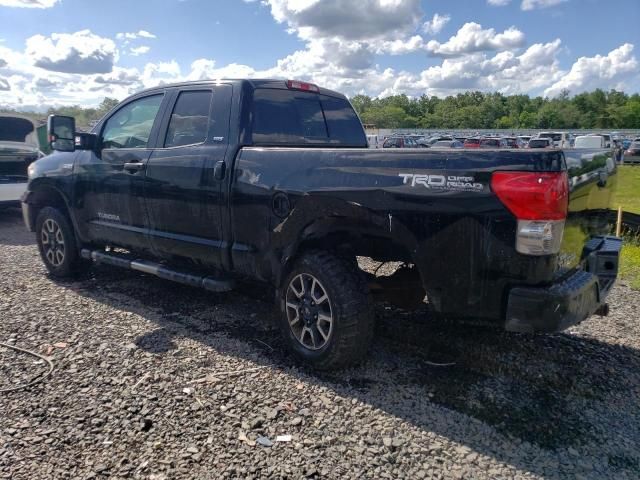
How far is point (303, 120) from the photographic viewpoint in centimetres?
476

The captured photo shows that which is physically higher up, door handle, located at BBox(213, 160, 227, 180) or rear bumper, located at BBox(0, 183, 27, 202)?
door handle, located at BBox(213, 160, 227, 180)

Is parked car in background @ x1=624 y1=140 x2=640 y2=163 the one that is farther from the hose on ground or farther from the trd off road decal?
the hose on ground

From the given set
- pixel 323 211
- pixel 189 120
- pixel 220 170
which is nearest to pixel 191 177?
pixel 220 170

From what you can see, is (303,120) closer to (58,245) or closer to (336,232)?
(336,232)

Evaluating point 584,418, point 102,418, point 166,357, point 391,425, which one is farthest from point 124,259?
point 584,418

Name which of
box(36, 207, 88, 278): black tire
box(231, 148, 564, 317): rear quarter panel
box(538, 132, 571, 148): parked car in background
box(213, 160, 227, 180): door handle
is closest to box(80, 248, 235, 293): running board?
box(36, 207, 88, 278): black tire

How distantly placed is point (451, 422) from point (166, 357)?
2052 millimetres

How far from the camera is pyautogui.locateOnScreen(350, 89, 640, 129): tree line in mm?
111688

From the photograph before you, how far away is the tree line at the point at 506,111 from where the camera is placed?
366 feet

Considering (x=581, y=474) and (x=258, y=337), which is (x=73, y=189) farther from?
(x=581, y=474)

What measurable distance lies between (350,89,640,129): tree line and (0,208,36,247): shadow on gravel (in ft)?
325

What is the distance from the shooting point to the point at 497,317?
3027 mm

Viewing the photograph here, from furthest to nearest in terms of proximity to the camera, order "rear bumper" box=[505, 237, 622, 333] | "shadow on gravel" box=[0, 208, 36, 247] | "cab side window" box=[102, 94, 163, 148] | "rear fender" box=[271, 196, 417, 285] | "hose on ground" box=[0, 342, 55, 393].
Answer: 1. "shadow on gravel" box=[0, 208, 36, 247]
2. "cab side window" box=[102, 94, 163, 148]
3. "hose on ground" box=[0, 342, 55, 393]
4. "rear fender" box=[271, 196, 417, 285]
5. "rear bumper" box=[505, 237, 622, 333]

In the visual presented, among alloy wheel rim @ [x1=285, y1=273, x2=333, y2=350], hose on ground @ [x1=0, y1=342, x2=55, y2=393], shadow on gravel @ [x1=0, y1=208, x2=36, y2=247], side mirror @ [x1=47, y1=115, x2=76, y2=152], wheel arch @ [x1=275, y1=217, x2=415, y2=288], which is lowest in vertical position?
shadow on gravel @ [x1=0, y1=208, x2=36, y2=247]
